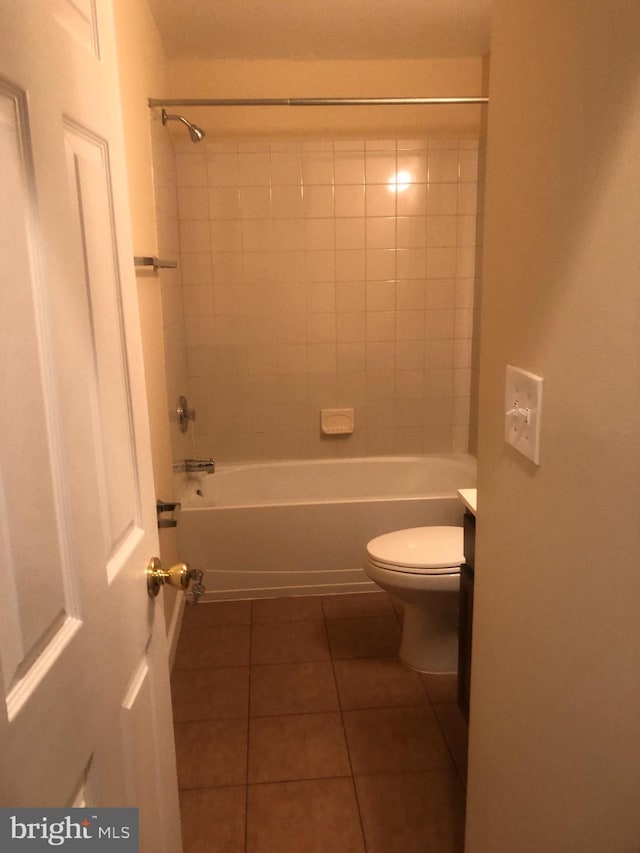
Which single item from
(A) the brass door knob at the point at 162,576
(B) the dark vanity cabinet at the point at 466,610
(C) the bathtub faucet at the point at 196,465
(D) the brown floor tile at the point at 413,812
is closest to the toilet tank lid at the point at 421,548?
(B) the dark vanity cabinet at the point at 466,610

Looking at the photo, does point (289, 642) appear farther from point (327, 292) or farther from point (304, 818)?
point (327, 292)

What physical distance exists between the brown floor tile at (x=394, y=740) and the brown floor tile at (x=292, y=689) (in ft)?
0.38

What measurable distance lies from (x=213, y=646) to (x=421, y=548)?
0.92 meters

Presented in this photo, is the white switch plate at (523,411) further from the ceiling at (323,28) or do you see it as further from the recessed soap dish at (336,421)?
the recessed soap dish at (336,421)

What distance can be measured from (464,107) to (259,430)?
6.20 feet

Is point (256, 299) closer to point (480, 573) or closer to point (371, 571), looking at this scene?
point (371, 571)

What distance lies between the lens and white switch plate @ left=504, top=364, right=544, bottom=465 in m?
0.84

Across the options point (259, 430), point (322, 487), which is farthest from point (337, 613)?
point (259, 430)

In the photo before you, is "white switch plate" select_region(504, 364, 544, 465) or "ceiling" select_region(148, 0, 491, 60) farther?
"ceiling" select_region(148, 0, 491, 60)

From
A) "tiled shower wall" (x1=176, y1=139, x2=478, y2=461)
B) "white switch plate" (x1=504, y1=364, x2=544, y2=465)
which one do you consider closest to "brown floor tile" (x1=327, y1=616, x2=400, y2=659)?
"tiled shower wall" (x1=176, y1=139, x2=478, y2=461)

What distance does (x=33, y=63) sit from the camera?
66 cm

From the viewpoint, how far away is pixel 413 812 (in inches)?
65.7

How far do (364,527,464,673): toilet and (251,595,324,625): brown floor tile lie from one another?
0.49 meters

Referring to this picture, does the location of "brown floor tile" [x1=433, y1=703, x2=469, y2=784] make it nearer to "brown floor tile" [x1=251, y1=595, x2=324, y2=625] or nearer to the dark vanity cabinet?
the dark vanity cabinet
